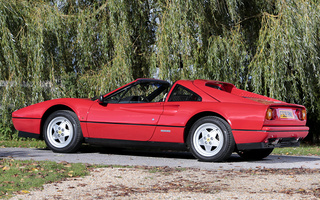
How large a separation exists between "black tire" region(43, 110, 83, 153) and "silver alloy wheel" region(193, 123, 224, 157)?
231 centimetres

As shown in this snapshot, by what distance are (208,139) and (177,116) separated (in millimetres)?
663

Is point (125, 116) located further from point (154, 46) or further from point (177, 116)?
point (154, 46)

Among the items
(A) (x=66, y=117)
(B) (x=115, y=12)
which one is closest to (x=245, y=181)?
(A) (x=66, y=117)

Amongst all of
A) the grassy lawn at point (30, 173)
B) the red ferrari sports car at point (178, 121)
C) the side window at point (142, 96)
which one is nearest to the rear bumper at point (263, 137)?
the red ferrari sports car at point (178, 121)

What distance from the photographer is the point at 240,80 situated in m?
12.3

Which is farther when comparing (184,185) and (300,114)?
(300,114)

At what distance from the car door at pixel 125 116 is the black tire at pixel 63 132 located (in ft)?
1.01

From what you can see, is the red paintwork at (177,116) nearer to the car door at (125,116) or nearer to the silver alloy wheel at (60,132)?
the car door at (125,116)

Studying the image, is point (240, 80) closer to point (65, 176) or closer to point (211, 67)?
point (211, 67)

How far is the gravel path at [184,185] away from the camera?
5.00 metres

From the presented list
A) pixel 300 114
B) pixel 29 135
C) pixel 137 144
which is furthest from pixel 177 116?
pixel 29 135

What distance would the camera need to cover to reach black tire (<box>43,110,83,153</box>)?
8828 millimetres

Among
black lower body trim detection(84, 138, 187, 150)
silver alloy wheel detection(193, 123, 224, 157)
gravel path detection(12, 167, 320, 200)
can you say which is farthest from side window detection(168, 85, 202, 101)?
gravel path detection(12, 167, 320, 200)

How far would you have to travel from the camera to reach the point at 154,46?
488 inches
